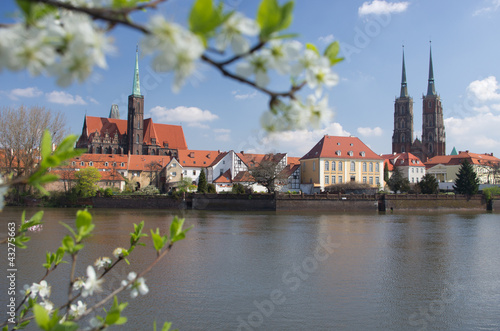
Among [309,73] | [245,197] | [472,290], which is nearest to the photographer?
[309,73]

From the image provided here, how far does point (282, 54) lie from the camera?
39.9 inches

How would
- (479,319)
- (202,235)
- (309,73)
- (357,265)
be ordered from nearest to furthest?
(309,73) < (479,319) < (357,265) < (202,235)

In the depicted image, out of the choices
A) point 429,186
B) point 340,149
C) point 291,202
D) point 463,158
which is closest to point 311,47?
point 291,202

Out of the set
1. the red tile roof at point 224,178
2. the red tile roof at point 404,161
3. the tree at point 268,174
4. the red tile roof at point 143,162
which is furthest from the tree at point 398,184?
the red tile roof at point 143,162

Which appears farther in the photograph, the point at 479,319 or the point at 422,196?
the point at 422,196

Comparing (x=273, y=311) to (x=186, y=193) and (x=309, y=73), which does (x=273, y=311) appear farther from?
(x=186, y=193)

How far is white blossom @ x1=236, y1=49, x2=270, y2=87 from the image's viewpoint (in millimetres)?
987

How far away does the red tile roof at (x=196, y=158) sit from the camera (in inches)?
2731

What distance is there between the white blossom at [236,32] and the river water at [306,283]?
361 inches

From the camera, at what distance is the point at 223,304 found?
1069 cm

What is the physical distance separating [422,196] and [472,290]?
4115cm

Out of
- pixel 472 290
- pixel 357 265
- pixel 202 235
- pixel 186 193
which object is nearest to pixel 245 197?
pixel 186 193

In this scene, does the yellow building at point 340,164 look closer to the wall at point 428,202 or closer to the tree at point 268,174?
the tree at point 268,174

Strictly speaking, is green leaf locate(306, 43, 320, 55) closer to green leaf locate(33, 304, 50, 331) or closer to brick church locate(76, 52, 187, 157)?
green leaf locate(33, 304, 50, 331)
